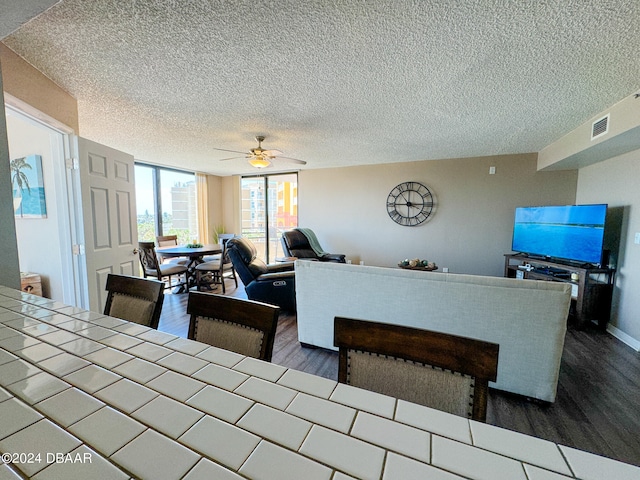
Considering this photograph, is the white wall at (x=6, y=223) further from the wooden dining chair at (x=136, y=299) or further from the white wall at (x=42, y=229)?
the white wall at (x=42, y=229)

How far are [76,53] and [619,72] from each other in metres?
3.85

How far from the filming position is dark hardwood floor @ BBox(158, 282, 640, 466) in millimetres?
1534

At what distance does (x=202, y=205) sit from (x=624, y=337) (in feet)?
23.7

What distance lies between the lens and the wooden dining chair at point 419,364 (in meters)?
0.76

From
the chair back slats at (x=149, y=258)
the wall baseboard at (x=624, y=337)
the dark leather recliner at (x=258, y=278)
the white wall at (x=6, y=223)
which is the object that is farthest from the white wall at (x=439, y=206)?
the white wall at (x=6, y=223)

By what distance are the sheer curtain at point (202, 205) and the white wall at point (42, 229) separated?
3.35 meters

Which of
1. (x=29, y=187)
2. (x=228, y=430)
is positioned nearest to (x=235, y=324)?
(x=228, y=430)

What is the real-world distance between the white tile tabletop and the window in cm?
515

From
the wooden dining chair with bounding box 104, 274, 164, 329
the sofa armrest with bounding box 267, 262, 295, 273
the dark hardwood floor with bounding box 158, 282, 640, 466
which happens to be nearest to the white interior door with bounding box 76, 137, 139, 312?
the dark hardwood floor with bounding box 158, 282, 640, 466

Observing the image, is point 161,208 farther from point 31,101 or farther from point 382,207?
point 382,207

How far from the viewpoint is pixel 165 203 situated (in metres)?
5.54

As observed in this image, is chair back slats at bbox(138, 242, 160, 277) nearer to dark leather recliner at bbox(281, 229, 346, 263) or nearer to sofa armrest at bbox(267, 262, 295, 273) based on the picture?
sofa armrest at bbox(267, 262, 295, 273)

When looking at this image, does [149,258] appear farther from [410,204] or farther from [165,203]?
[410,204]

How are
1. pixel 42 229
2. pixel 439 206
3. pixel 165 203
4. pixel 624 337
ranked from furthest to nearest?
1. pixel 165 203
2. pixel 439 206
3. pixel 624 337
4. pixel 42 229
